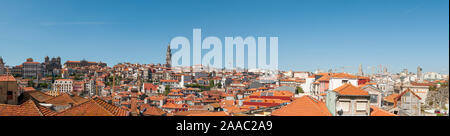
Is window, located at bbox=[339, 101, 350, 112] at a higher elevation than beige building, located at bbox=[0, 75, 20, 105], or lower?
lower

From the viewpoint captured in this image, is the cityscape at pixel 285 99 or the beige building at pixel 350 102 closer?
the cityscape at pixel 285 99

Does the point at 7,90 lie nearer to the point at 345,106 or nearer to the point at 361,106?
the point at 345,106

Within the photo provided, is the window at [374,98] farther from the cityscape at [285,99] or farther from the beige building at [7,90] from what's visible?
the beige building at [7,90]

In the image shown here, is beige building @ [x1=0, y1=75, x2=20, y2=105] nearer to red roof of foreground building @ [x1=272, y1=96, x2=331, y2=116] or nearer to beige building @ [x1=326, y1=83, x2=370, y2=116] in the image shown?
red roof of foreground building @ [x1=272, y1=96, x2=331, y2=116]

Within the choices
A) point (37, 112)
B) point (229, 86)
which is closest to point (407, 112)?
point (37, 112)

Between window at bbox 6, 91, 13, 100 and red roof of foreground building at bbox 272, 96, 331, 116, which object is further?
window at bbox 6, 91, 13, 100

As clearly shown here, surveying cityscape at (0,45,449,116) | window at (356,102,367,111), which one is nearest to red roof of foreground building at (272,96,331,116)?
cityscape at (0,45,449,116)

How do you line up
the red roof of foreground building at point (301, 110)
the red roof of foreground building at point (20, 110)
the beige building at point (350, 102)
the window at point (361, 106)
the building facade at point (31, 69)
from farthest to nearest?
the building facade at point (31, 69) → the window at point (361, 106) → the beige building at point (350, 102) → the red roof of foreground building at point (301, 110) → the red roof of foreground building at point (20, 110)

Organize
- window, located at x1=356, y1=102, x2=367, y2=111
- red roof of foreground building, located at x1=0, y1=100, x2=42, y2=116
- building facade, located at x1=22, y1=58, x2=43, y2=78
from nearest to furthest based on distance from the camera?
red roof of foreground building, located at x1=0, y1=100, x2=42, y2=116
window, located at x1=356, y1=102, x2=367, y2=111
building facade, located at x1=22, y1=58, x2=43, y2=78

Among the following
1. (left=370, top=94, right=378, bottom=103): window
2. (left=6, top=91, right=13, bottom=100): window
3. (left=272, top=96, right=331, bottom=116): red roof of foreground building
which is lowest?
(left=370, top=94, right=378, bottom=103): window

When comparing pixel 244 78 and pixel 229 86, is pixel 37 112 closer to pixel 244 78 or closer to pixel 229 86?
pixel 229 86

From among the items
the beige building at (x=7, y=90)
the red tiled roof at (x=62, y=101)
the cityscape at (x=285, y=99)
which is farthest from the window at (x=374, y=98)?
the beige building at (x=7, y=90)

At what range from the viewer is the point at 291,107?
23.8 feet
